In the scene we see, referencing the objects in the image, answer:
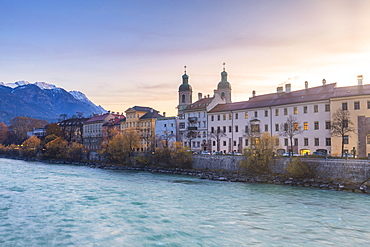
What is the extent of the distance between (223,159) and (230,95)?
3488 centimetres

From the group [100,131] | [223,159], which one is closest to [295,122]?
[223,159]

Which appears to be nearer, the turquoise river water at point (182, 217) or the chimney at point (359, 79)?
the turquoise river water at point (182, 217)

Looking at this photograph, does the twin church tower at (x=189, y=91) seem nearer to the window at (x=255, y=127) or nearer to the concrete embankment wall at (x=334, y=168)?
the window at (x=255, y=127)

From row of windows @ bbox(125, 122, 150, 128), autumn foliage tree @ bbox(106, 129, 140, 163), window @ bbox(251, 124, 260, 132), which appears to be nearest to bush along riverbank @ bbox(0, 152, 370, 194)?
autumn foliage tree @ bbox(106, 129, 140, 163)

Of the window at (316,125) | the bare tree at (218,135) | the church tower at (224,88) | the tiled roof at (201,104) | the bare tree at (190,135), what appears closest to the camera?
the window at (316,125)

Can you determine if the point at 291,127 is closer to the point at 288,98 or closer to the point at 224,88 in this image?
the point at 288,98

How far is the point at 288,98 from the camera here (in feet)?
165

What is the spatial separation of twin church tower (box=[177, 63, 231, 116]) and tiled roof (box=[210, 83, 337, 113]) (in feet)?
45.8

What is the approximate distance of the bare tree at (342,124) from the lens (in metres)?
38.6

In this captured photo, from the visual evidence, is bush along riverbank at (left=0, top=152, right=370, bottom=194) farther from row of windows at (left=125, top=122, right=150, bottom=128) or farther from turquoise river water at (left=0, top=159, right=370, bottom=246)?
row of windows at (left=125, top=122, right=150, bottom=128)

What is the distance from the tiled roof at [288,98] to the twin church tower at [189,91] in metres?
14.0

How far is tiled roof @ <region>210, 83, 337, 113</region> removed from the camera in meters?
45.4

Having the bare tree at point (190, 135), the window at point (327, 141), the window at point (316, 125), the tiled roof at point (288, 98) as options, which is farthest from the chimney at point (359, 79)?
the bare tree at point (190, 135)

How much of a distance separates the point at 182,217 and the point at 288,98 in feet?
119
